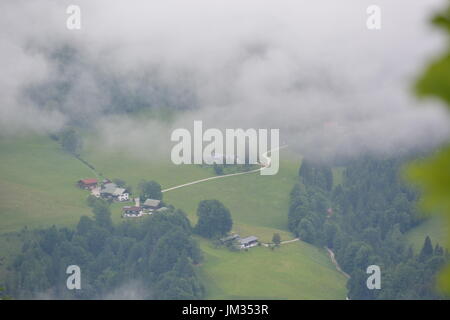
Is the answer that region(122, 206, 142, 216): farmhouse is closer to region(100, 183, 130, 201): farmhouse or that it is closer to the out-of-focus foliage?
region(100, 183, 130, 201): farmhouse

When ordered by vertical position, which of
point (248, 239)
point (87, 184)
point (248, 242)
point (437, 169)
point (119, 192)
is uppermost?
point (87, 184)

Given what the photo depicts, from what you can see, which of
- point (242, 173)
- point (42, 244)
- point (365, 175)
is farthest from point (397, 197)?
point (42, 244)

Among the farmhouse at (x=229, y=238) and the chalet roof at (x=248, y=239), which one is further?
the farmhouse at (x=229, y=238)

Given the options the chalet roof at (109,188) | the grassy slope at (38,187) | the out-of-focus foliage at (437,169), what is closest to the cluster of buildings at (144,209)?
the chalet roof at (109,188)

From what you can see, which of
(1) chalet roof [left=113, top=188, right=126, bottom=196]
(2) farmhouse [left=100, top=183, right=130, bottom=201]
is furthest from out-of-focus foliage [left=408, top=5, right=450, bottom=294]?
(1) chalet roof [left=113, top=188, right=126, bottom=196]

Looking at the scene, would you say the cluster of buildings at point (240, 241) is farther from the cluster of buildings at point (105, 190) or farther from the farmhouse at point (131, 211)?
the cluster of buildings at point (105, 190)

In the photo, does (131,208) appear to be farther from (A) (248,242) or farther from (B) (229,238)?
(A) (248,242)

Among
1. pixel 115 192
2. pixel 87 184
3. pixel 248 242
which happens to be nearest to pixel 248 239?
pixel 248 242
